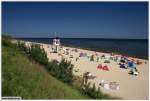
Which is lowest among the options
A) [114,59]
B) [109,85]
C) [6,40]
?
[109,85]

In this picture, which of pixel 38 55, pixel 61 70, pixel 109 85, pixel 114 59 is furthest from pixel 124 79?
pixel 114 59

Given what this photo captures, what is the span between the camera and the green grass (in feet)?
15.8

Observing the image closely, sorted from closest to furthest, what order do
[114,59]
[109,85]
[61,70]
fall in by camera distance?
1. [109,85]
2. [61,70]
3. [114,59]

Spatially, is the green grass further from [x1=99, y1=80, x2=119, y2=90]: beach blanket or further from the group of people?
the group of people

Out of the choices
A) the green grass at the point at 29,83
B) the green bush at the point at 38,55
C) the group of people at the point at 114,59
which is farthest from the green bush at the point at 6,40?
the group of people at the point at 114,59

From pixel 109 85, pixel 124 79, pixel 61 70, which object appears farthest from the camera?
pixel 124 79

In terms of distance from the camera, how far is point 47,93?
4.95m

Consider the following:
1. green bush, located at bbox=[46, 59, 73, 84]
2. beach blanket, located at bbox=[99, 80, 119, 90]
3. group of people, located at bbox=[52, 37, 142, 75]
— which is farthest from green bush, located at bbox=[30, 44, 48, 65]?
beach blanket, located at bbox=[99, 80, 119, 90]

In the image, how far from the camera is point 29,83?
498 centimetres

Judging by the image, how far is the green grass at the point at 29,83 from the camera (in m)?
4.80

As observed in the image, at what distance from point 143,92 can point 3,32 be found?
2185 mm

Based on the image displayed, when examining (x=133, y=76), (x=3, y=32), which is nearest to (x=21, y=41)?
(x=3, y=32)

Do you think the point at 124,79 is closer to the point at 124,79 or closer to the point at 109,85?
the point at 124,79

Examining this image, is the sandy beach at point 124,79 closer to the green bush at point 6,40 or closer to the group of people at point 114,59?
the group of people at point 114,59
